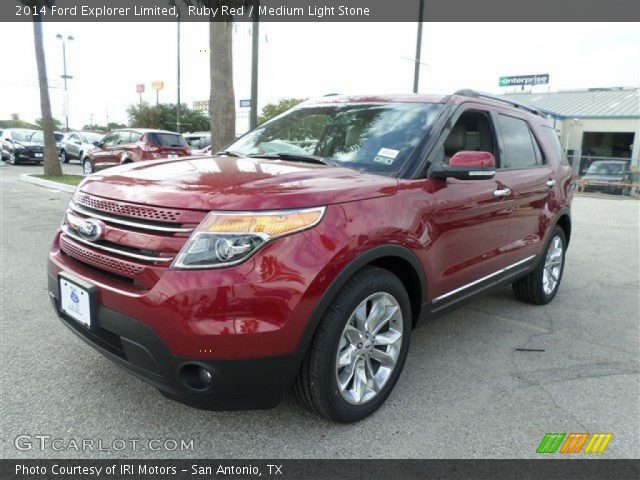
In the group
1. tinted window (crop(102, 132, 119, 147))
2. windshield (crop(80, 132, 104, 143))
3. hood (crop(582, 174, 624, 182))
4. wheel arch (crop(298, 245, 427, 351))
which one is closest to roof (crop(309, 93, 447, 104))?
wheel arch (crop(298, 245, 427, 351))

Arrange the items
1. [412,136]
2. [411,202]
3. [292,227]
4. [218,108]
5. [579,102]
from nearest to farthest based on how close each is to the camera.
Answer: [292,227], [411,202], [412,136], [218,108], [579,102]

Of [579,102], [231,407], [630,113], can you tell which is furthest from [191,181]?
[579,102]

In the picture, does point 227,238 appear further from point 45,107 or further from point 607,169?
point 607,169

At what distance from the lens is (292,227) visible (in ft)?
7.36

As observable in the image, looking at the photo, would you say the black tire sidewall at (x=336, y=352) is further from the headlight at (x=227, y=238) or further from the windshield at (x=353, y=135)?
the windshield at (x=353, y=135)

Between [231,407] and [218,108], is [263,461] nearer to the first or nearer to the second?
[231,407]

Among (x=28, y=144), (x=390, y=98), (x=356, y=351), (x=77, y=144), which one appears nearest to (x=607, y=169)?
(x=390, y=98)

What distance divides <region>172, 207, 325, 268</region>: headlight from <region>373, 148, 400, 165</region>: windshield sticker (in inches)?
41.8

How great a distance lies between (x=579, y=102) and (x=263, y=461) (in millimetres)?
36566

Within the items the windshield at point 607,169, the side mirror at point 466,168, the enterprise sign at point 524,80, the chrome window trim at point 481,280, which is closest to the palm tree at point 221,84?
the chrome window trim at point 481,280

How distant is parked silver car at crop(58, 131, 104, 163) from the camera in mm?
21766

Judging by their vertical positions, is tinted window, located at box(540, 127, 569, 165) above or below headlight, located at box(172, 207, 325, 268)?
above

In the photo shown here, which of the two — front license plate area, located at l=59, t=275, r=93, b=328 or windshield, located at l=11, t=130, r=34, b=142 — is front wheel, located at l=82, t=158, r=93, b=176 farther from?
front license plate area, located at l=59, t=275, r=93, b=328

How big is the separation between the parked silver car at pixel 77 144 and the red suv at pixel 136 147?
20.1 feet
